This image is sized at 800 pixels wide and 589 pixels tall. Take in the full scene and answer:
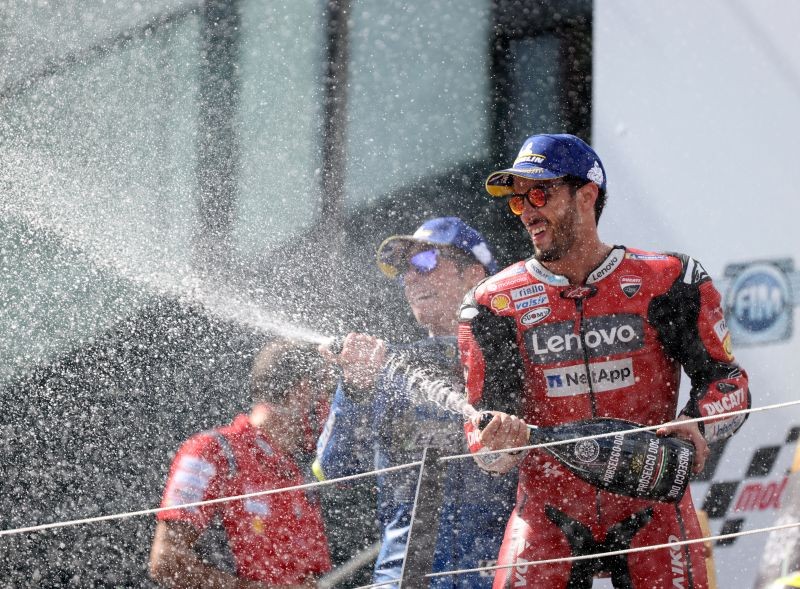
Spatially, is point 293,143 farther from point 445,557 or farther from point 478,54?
point 445,557

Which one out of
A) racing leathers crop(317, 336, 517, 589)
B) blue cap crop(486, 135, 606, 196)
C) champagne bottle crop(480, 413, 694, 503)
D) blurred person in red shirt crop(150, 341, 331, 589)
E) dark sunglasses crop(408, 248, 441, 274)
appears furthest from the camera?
dark sunglasses crop(408, 248, 441, 274)

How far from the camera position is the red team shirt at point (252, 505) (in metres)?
2.46

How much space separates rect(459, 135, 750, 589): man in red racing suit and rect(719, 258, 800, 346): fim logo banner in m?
0.75

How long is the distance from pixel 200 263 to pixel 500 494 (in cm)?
207

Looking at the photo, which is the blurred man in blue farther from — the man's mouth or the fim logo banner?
the fim logo banner

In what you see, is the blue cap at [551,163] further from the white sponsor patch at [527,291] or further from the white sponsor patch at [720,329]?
the white sponsor patch at [720,329]

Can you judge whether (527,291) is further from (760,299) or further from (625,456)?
(760,299)

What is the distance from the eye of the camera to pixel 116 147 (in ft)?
15.1

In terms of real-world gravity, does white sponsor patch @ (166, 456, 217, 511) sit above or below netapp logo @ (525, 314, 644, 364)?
below

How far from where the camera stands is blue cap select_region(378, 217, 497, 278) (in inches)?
111

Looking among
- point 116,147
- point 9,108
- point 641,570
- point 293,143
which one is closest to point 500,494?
point 641,570

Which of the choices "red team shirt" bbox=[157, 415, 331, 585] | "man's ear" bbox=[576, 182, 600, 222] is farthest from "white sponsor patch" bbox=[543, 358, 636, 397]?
"red team shirt" bbox=[157, 415, 331, 585]

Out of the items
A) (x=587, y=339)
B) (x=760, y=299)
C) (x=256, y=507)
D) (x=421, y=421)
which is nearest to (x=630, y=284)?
(x=587, y=339)

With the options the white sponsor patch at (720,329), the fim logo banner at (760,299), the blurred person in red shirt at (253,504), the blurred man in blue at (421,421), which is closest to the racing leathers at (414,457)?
the blurred man in blue at (421,421)
